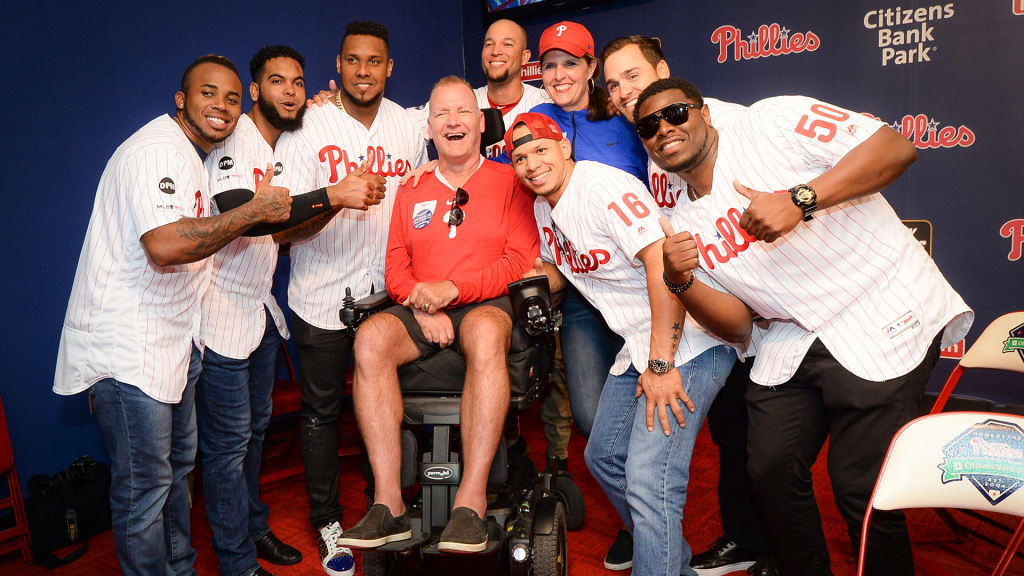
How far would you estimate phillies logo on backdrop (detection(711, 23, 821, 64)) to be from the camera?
168 inches

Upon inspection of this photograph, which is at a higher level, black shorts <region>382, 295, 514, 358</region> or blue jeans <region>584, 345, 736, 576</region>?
black shorts <region>382, 295, 514, 358</region>

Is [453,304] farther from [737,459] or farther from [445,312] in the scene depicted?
[737,459]

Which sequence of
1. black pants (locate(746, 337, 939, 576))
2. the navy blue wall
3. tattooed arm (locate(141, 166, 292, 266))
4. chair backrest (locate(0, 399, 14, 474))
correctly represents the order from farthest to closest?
the navy blue wall, chair backrest (locate(0, 399, 14, 474)), tattooed arm (locate(141, 166, 292, 266)), black pants (locate(746, 337, 939, 576))

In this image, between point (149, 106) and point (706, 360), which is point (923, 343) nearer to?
point (706, 360)

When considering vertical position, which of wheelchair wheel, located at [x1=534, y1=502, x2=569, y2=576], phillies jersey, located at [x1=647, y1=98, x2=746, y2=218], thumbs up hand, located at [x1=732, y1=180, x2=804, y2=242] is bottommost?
wheelchair wheel, located at [x1=534, y1=502, x2=569, y2=576]

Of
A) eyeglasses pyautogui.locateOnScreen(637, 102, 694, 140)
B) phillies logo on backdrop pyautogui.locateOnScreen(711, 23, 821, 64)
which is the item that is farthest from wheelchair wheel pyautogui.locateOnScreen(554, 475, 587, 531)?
phillies logo on backdrop pyautogui.locateOnScreen(711, 23, 821, 64)

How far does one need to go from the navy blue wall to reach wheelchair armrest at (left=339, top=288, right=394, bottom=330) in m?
1.77

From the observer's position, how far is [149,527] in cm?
226

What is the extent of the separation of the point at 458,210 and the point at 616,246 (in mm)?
727

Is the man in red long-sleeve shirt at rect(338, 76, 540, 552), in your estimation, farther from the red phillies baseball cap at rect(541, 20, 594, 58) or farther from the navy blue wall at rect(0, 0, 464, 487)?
the navy blue wall at rect(0, 0, 464, 487)

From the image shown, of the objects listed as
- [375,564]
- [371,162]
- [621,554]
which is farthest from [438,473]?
[371,162]

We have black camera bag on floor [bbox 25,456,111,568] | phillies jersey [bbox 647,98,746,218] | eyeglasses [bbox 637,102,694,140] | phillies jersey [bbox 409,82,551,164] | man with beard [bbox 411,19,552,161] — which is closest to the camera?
eyeglasses [bbox 637,102,694,140]

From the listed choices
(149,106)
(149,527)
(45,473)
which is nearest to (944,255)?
(149,527)

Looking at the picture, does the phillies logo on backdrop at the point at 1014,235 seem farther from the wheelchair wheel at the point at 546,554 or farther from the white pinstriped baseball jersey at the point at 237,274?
the white pinstriped baseball jersey at the point at 237,274
